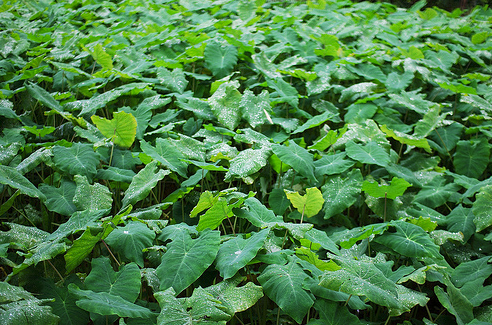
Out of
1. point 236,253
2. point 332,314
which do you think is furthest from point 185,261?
point 332,314

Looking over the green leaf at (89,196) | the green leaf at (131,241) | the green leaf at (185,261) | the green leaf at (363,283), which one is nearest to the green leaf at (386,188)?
the green leaf at (363,283)

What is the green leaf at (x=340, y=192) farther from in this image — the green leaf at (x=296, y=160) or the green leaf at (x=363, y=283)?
the green leaf at (x=363, y=283)

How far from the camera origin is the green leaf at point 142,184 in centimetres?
180

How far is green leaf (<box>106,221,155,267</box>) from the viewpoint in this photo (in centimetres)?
154

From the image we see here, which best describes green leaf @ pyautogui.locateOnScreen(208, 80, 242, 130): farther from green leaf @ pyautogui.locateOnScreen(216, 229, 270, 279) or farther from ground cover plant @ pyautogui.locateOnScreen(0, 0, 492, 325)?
green leaf @ pyautogui.locateOnScreen(216, 229, 270, 279)

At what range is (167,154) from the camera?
2.14 metres

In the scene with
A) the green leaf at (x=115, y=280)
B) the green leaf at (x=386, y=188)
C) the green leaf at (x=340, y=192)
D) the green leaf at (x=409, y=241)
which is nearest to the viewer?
the green leaf at (x=115, y=280)

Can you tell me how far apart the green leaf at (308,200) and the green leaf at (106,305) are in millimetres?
830

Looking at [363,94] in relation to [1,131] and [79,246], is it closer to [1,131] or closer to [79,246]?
[79,246]

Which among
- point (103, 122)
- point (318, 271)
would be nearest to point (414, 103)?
point (318, 271)

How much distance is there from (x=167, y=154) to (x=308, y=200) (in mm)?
838

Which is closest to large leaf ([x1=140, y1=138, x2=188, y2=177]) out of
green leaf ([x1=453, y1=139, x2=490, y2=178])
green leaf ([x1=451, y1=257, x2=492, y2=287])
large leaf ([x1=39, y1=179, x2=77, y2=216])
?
large leaf ([x1=39, y1=179, x2=77, y2=216])

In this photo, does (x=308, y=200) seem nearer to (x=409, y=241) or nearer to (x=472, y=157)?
(x=409, y=241)

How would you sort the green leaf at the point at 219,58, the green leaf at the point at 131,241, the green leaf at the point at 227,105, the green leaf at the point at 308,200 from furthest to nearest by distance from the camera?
the green leaf at the point at 219,58
the green leaf at the point at 227,105
the green leaf at the point at 308,200
the green leaf at the point at 131,241
